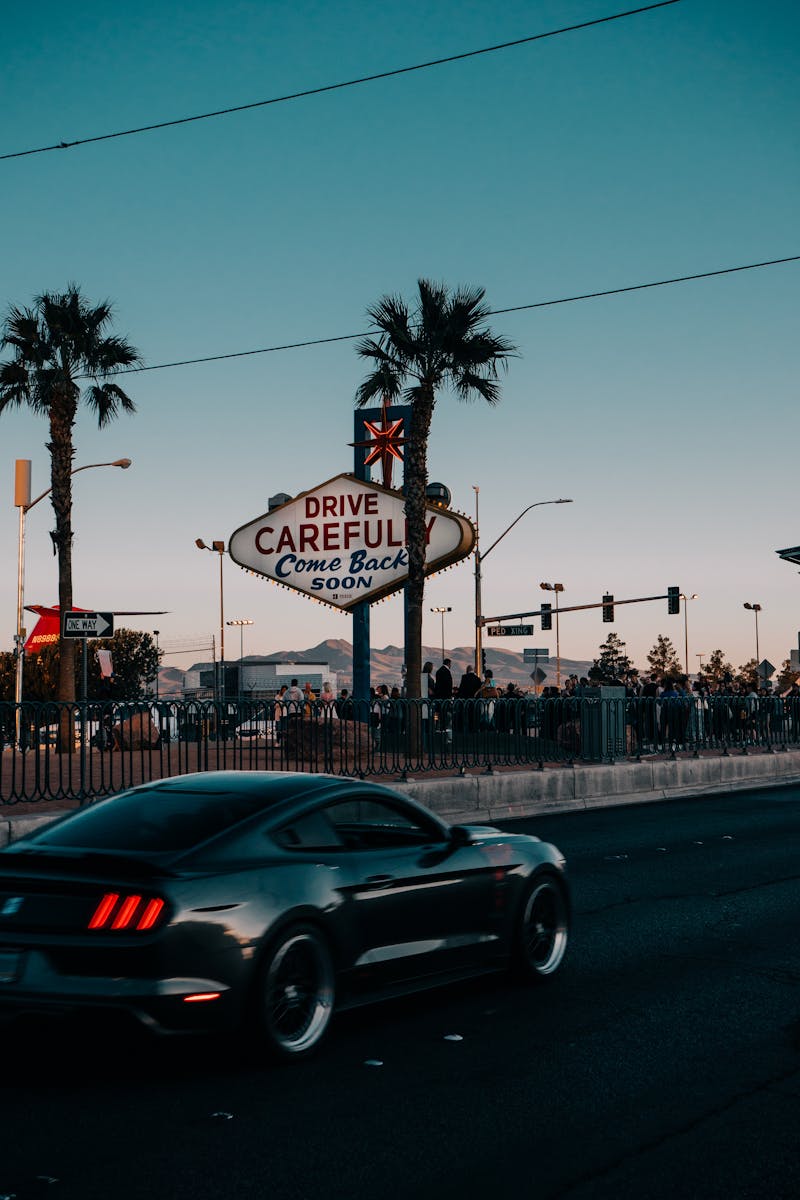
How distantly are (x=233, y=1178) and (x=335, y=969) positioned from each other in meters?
1.82

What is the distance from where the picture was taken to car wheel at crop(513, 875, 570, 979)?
8039 mm

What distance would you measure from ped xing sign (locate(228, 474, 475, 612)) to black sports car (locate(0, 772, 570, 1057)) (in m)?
25.0

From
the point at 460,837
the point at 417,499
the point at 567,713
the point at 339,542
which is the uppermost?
the point at 417,499

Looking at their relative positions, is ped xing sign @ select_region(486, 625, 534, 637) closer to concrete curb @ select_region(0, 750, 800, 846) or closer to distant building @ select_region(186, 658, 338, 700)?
concrete curb @ select_region(0, 750, 800, 846)

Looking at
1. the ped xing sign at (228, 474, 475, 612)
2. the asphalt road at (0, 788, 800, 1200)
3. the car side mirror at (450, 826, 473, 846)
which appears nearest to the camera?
the asphalt road at (0, 788, 800, 1200)

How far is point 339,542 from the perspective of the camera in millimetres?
34375

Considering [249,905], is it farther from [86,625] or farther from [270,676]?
[270,676]

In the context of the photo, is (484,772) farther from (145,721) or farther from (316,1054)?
(316,1054)

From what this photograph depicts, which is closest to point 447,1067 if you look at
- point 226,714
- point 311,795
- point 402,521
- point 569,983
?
point 311,795

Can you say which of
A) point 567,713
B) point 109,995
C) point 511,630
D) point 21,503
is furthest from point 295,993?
point 511,630

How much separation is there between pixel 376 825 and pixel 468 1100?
1.88 metres

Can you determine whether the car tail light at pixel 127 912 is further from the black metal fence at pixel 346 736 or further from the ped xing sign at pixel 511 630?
the ped xing sign at pixel 511 630

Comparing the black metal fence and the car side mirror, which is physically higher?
the black metal fence

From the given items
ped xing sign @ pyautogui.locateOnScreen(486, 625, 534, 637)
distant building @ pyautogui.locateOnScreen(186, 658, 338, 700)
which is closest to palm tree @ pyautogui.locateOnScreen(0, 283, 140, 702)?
ped xing sign @ pyautogui.locateOnScreen(486, 625, 534, 637)
